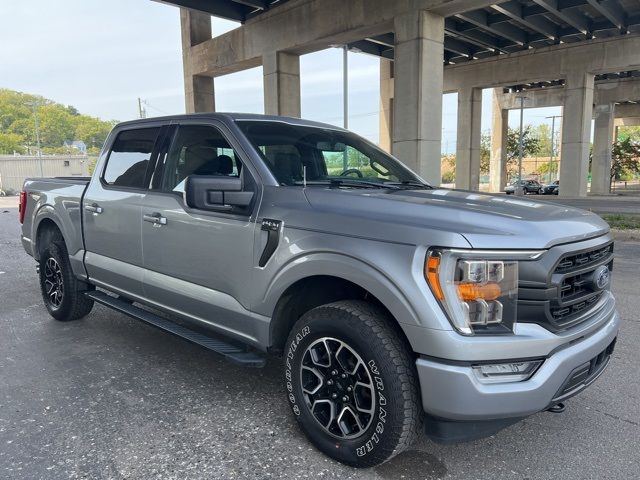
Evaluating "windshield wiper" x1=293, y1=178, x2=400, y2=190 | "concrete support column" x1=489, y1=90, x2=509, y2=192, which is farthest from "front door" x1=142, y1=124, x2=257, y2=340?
"concrete support column" x1=489, y1=90, x2=509, y2=192

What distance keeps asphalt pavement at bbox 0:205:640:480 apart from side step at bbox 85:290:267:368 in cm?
42

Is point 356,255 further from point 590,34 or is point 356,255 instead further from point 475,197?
point 590,34

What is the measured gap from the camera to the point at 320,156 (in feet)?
12.5

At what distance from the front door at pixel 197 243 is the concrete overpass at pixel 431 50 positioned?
503 inches

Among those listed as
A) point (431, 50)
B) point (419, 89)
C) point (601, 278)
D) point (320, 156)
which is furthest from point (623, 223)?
point (320, 156)

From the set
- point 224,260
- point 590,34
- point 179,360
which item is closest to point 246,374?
point 179,360

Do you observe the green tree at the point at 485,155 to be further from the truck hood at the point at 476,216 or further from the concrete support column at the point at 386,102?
the truck hood at the point at 476,216

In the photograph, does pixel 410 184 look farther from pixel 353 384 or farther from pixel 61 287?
pixel 61 287

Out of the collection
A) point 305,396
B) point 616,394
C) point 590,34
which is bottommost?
point 616,394

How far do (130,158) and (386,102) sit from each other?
30476 millimetres

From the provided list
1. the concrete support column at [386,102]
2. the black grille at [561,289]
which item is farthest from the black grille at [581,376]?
the concrete support column at [386,102]

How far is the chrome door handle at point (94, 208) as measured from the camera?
4492 mm

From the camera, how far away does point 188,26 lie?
25.1 metres

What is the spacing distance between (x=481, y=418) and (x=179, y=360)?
9.18ft
